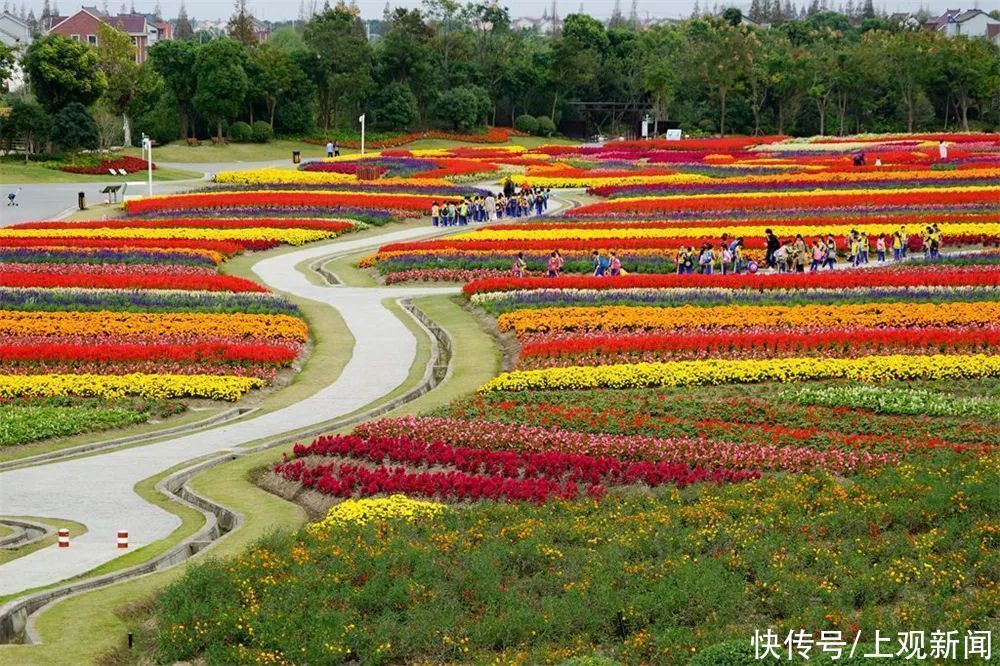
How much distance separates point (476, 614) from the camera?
46.9ft

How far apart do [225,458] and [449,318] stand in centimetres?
1242

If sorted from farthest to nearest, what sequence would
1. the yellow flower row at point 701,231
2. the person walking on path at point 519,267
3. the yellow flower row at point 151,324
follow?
the yellow flower row at point 701,231 → the person walking on path at point 519,267 → the yellow flower row at point 151,324

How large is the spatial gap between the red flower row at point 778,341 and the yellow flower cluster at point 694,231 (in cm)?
1532

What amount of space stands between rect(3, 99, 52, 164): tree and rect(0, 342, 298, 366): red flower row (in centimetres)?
5239

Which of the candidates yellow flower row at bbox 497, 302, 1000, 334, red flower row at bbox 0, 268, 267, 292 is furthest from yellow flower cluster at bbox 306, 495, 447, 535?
red flower row at bbox 0, 268, 267, 292

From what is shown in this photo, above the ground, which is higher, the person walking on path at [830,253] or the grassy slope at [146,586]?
the person walking on path at [830,253]

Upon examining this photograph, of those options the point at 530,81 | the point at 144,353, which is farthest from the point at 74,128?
the point at 144,353

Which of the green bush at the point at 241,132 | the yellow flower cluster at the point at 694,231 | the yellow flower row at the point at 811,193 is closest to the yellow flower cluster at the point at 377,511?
the yellow flower cluster at the point at 694,231

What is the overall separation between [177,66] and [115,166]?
19.8m

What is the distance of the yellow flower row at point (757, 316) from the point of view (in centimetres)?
2966

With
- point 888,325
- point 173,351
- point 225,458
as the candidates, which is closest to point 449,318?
point 173,351

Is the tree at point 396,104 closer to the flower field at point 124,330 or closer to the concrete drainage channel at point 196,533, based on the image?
the flower field at point 124,330

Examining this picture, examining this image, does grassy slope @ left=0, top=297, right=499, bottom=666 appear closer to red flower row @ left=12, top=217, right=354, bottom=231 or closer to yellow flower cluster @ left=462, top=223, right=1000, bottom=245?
yellow flower cluster @ left=462, top=223, right=1000, bottom=245

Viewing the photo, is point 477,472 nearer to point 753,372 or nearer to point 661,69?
point 753,372
